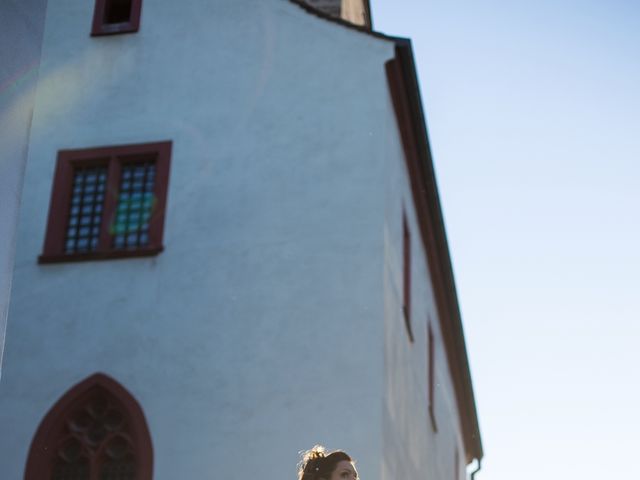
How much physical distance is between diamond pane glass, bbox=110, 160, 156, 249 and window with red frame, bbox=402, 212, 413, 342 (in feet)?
12.1

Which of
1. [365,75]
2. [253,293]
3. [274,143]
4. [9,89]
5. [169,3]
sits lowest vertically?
[9,89]

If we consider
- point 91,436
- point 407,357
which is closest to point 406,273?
point 407,357

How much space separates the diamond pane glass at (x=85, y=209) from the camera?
50.3 feet

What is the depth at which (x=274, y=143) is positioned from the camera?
1523 centimetres

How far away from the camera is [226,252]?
1462cm

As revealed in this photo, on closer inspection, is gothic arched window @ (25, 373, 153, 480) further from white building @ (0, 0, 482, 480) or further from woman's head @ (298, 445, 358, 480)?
woman's head @ (298, 445, 358, 480)

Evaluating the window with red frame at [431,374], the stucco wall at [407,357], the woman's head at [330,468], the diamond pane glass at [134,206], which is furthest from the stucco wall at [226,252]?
the woman's head at [330,468]

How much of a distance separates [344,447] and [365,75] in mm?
5090

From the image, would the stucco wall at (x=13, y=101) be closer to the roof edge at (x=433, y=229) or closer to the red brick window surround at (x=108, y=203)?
the red brick window surround at (x=108, y=203)

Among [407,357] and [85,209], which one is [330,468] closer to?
[407,357]

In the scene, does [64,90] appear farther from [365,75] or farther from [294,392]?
[294,392]

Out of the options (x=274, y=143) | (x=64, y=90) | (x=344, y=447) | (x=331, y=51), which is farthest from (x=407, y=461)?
(x=64, y=90)

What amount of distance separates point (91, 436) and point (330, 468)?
26.9ft

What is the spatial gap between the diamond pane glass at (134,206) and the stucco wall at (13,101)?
11480 mm
